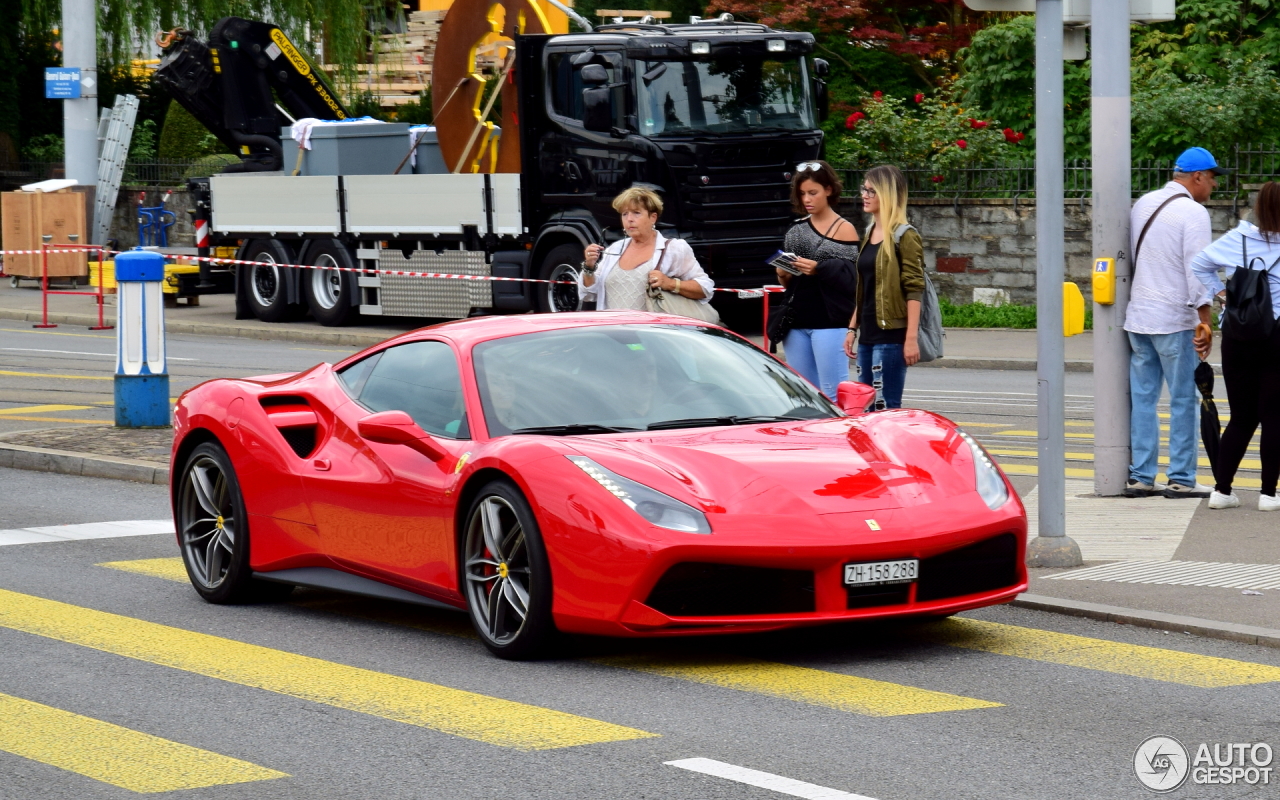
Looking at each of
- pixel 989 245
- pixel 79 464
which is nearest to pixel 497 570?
pixel 79 464

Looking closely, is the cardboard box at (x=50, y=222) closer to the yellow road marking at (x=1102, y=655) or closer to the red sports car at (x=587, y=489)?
the red sports car at (x=587, y=489)

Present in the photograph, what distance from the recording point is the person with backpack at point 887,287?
408 inches

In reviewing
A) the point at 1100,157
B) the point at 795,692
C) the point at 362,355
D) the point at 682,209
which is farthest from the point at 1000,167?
the point at 795,692

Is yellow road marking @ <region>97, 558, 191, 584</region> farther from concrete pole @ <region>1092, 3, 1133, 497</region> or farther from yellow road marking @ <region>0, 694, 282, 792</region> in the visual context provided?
concrete pole @ <region>1092, 3, 1133, 497</region>

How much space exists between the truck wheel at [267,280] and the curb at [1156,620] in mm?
19864

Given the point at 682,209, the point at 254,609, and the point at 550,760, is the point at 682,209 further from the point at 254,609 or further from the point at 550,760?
the point at 550,760

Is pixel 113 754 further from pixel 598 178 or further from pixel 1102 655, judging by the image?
pixel 598 178

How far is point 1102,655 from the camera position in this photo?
6867mm

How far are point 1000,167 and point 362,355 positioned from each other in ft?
60.8

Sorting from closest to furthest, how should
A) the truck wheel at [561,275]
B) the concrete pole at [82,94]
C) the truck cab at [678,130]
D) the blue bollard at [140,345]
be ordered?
the blue bollard at [140,345], the truck cab at [678,130], the truck wheel at [561,275], the concrete pole at [82,94]

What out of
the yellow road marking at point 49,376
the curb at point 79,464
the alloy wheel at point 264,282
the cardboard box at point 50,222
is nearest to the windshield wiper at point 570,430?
the curb at point 79,464

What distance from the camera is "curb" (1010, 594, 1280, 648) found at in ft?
23.0

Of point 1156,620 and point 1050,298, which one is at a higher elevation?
point 1050,298

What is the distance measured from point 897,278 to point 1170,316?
59.7 inches
